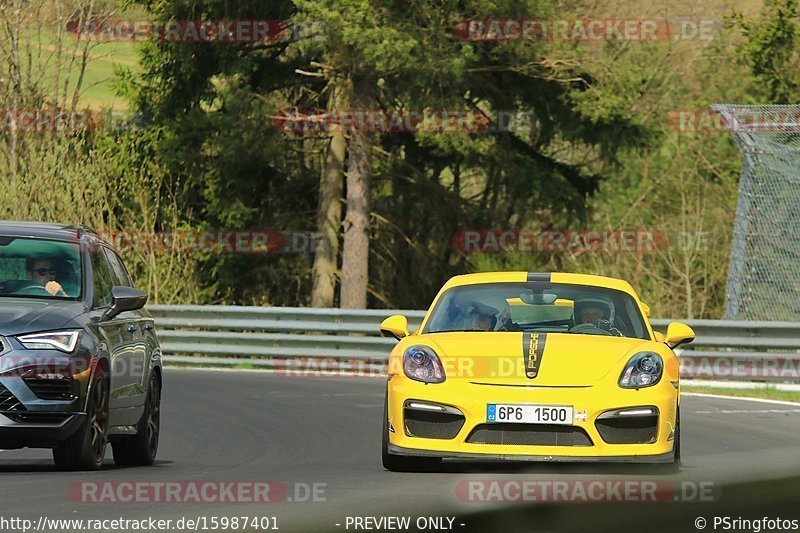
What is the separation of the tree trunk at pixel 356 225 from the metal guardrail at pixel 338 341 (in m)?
5.95

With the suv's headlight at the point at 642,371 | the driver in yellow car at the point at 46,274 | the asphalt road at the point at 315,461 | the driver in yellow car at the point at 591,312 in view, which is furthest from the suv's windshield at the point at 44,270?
the suv's headlight at the point at 642,371

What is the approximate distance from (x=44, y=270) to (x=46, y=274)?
0.11 ft

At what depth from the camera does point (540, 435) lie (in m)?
9.23

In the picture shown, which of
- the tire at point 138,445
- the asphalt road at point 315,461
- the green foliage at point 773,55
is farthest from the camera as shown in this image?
the green foliage at point 773,55

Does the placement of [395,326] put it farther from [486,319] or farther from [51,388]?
[51,388]

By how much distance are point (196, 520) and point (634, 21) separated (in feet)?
95.7

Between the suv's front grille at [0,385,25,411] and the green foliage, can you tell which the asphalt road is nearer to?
the suv's front grille at [0,385,25,411]

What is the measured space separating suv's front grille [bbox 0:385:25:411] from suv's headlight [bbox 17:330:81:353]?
291mm

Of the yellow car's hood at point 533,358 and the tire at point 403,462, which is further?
the tire at point 403,462

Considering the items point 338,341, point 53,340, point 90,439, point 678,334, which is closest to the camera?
point 53,340

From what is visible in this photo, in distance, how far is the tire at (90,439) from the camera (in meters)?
9.85

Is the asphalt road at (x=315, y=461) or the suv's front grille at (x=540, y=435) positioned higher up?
the suv's front grille at (x=540, y=435)

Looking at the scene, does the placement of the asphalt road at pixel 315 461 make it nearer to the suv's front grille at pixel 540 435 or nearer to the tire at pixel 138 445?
the tire at pixel 138 445

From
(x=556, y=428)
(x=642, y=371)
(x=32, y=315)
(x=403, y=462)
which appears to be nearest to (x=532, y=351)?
(x=556, y=428)
